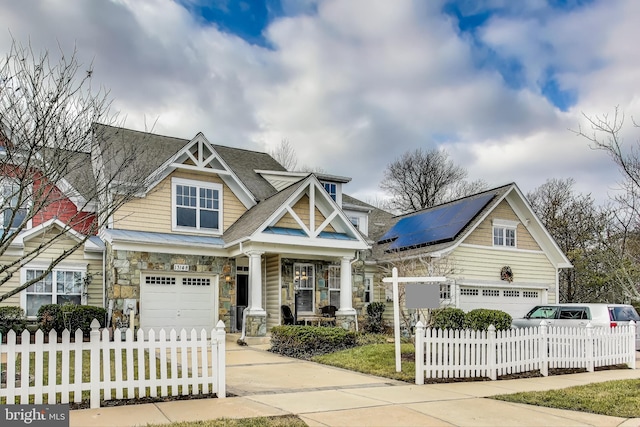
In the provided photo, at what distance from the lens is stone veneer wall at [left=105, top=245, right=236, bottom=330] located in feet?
52.7

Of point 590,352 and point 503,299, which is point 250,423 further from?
point 503,299

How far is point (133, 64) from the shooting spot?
11.3 m

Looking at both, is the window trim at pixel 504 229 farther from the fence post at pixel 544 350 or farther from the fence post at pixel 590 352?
the fence post at pixel 544 350

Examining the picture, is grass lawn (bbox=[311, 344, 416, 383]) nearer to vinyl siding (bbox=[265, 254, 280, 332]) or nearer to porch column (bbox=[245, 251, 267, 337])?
porch column (bbox=[245, 251, 267, 337])

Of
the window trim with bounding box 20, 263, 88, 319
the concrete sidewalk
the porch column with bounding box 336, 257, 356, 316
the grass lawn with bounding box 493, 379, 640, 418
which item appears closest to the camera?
the concrete sidewalk

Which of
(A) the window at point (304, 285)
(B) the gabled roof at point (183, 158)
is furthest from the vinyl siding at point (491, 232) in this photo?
(B) the gabled roof at point (183, 158)

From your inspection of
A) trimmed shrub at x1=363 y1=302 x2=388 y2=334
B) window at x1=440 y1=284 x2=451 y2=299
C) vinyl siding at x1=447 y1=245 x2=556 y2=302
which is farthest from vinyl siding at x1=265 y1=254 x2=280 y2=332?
vinyl siding at x1=447 y1=245 x2=556 y2=302

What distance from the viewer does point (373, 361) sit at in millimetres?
11570

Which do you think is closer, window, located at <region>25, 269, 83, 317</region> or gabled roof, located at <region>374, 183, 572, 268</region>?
window, located at <region>25, 269, 83, 317</region>

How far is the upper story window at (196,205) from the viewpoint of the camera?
59.2 feet

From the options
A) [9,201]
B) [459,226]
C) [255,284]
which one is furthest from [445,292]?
[9,201]

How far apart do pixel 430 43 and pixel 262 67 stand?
5.09 m

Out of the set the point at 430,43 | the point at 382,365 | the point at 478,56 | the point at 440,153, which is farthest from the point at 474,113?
the point at 440,153

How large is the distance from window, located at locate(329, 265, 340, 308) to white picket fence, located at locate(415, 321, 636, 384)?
8.38 m
